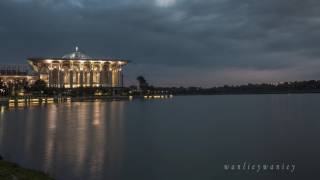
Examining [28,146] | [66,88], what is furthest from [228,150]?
[66,88]

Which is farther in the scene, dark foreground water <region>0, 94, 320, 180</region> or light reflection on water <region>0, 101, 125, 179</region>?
light reflection on water <region>0, 101, 125, 179</region>

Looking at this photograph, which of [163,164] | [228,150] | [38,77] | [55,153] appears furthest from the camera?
[38,77]

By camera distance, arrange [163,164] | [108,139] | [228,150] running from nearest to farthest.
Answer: [163,164]
[228,150]
[108,139]

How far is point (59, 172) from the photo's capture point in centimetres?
2322

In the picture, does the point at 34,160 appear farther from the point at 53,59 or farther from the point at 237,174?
the point at 53,59

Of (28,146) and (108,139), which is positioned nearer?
(28,146)

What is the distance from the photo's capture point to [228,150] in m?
31.6

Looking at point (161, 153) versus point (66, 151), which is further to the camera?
point (66, 151)

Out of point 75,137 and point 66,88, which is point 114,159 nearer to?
point 75,137

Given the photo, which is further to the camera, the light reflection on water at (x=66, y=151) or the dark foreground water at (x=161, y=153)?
the light reflection on water at (x=66, y=151)

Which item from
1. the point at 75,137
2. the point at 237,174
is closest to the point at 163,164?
the point at 237,174

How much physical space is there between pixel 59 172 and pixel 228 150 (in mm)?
12906

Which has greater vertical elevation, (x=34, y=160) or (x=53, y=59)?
(x=53, y=59)

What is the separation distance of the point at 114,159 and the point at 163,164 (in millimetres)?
3239
